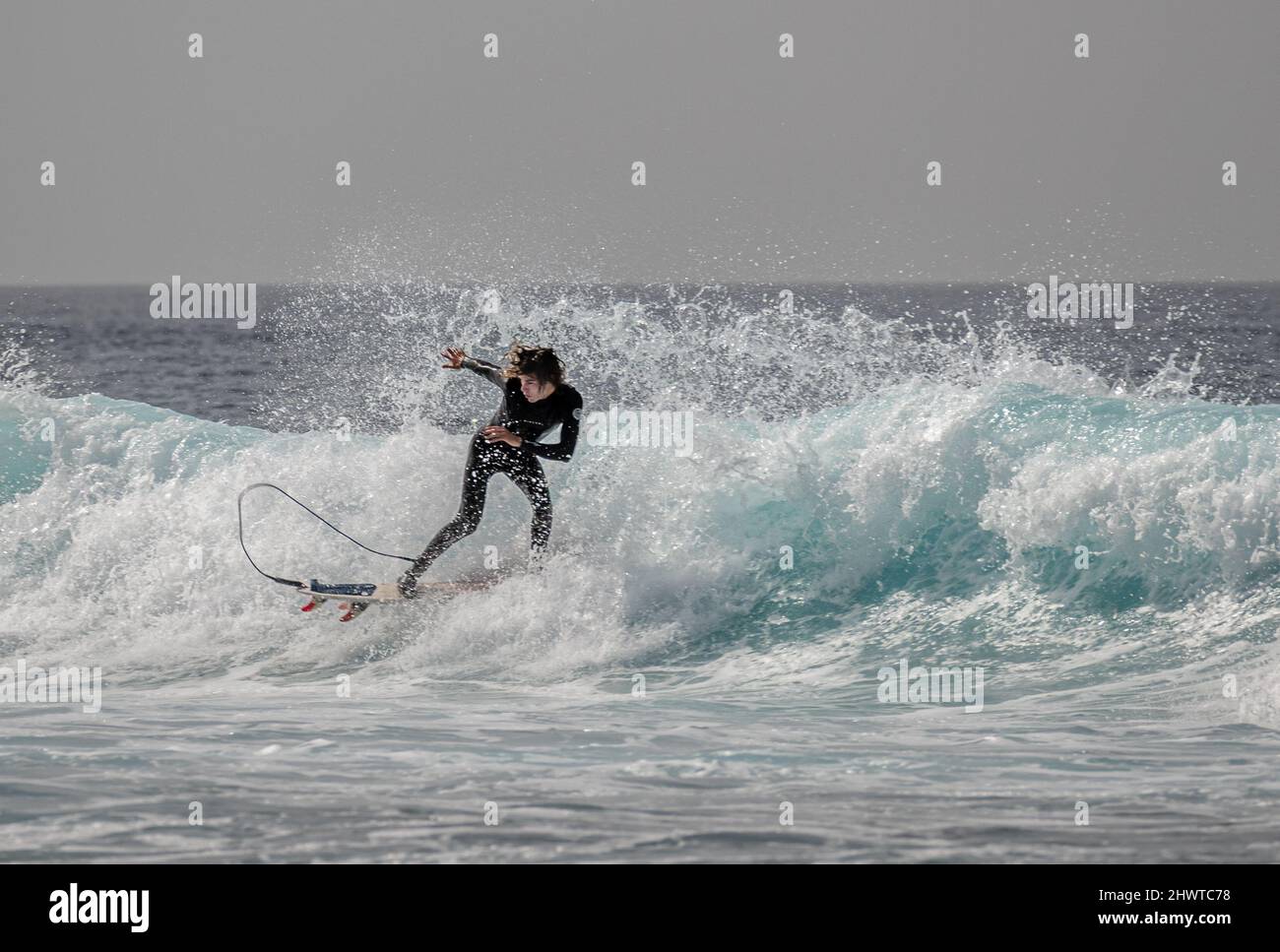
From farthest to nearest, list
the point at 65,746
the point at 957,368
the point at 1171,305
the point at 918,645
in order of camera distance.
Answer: the point at 1171,305 → the point at 957,368 → the point at 918,645 → the point at 65,746

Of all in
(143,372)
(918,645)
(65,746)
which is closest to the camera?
(65,746)

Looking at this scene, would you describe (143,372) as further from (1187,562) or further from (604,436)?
(1187,562)

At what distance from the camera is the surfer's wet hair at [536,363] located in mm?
9250

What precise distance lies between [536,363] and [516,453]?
699mm

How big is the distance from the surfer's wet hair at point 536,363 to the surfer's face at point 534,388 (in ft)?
0.08

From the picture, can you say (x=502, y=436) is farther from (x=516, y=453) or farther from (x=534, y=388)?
(x=534, y=388)

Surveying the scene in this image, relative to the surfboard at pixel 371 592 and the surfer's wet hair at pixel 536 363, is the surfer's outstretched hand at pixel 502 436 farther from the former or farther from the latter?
the surfboard at pixel 371 592

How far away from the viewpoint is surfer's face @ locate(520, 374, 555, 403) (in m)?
9.31

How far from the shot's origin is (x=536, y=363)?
9.25 metres

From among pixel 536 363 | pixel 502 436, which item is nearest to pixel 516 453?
pixel 502 436

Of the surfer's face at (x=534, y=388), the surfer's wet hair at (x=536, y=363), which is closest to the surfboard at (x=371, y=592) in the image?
the surfer's face at (x=534, y=388)

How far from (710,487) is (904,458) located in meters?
1.65

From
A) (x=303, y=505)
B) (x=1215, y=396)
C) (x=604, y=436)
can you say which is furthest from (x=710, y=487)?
(x=1215, y=396)
